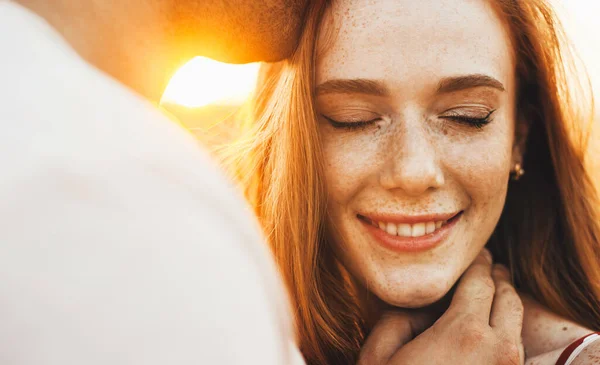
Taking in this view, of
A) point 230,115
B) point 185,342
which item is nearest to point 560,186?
point 230,115

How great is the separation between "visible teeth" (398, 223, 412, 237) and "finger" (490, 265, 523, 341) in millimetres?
335

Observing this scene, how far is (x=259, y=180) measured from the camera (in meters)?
1.88

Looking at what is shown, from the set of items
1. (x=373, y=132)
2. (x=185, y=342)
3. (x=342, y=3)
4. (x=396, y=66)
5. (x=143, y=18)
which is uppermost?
(x=342, y=3)

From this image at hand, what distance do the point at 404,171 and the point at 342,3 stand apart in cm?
49

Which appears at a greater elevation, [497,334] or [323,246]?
[323,246]

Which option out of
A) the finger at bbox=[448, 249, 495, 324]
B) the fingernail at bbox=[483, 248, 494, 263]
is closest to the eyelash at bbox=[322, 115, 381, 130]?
the finger at bbox=[448, 249, 495, 324]

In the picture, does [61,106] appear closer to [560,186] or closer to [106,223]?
[106,223]

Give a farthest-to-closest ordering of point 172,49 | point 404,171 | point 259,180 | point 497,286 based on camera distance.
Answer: point 259,180 → point 497,286 → point 404,171 → point 172,49

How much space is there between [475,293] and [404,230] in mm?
282

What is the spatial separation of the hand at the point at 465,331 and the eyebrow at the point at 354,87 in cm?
60

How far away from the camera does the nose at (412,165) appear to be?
55.5 inches

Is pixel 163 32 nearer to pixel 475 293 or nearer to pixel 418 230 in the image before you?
pixel 418 230

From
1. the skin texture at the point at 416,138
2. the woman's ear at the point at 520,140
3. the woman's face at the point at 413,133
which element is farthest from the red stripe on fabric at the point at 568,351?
the woman's ear at the point at 520,140

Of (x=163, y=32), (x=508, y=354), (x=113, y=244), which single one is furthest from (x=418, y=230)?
(x=113, y=244)
